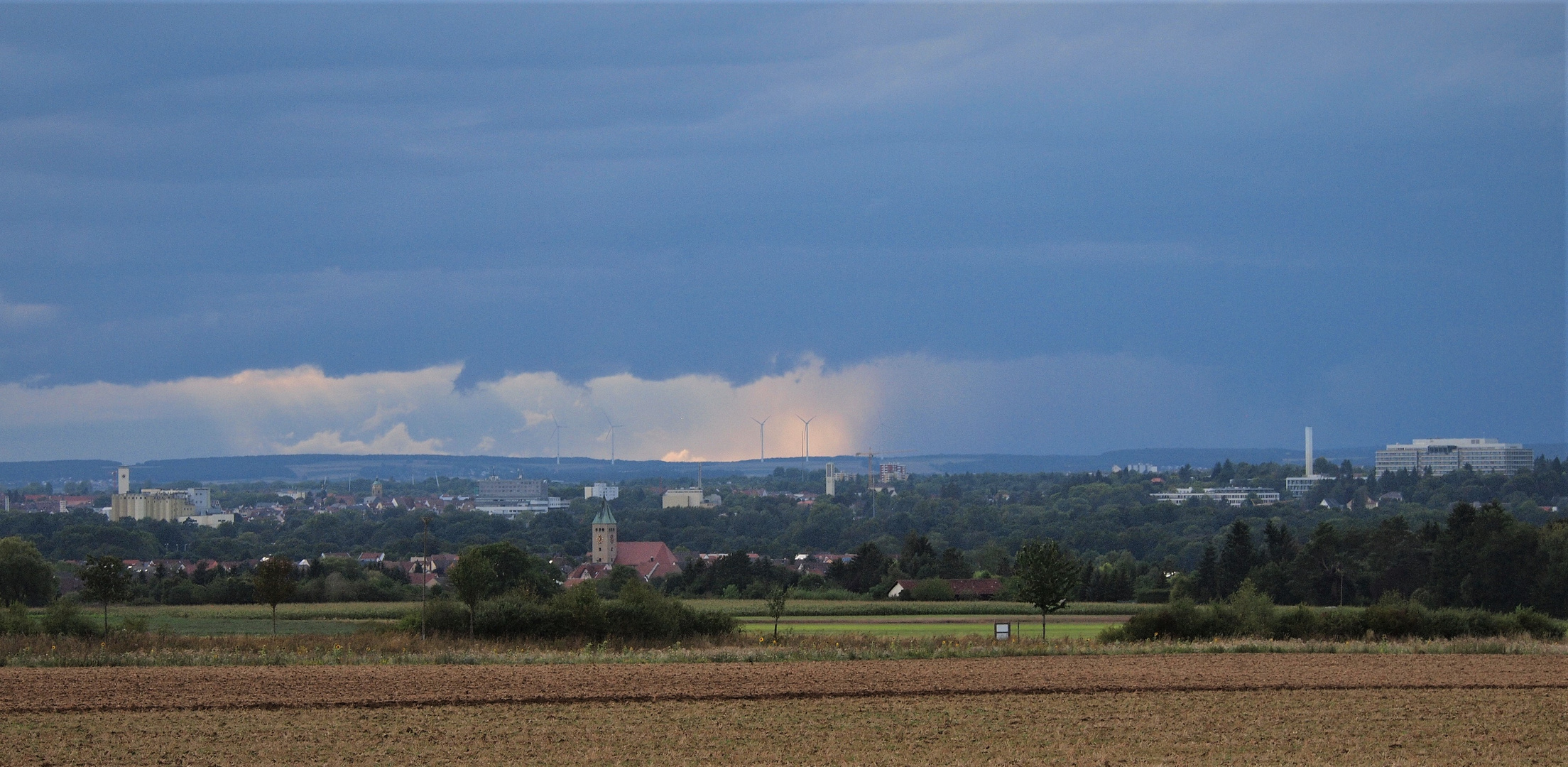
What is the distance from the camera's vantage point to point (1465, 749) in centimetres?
2820

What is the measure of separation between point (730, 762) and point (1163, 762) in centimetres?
733

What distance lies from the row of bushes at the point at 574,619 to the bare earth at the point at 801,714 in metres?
10.9

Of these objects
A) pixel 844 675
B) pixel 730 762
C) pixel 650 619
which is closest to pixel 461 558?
pixel 650 619

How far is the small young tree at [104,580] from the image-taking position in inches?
2140

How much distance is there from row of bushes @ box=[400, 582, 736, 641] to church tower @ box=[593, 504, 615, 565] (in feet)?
372

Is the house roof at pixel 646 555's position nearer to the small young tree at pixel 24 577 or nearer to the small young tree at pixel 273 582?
the small young tree at pixel 24 577

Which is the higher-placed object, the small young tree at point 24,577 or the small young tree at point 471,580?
the small young tree at point 471,580

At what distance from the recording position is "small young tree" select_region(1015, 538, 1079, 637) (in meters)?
59.4

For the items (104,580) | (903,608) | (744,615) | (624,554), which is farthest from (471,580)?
(624,554)

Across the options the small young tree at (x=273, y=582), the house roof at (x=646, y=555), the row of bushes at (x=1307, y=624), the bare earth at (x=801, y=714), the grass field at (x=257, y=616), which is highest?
the small young tree at (x=273, y=582)

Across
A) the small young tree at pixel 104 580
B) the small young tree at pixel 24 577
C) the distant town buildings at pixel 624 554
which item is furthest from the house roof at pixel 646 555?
the small young tree at pixel 104 580

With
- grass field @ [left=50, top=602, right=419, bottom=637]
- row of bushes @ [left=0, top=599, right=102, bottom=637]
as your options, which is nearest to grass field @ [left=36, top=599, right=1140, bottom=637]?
grass field @ [left=50, top=602, right=419, bottom=637]

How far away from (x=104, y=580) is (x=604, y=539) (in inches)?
4751

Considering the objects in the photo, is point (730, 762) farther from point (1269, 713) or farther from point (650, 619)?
point (650, 619)
